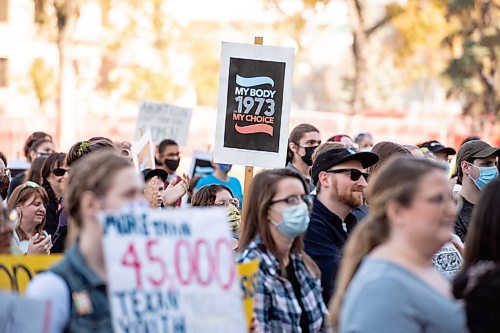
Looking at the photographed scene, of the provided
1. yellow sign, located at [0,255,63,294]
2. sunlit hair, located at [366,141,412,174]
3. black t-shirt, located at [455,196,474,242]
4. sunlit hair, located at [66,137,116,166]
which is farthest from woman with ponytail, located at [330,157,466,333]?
sunlit hair, located at [366,141,412,174]

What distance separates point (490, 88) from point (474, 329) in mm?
34715

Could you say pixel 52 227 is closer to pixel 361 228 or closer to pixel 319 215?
pixel 319 215

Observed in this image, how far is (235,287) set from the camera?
4648 millimetres

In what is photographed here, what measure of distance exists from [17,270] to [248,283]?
1134 mm

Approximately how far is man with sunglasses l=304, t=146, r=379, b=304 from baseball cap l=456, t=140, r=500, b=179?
2316 millimetres

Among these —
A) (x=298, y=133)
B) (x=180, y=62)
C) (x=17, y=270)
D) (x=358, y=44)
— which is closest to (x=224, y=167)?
(x=298, y=133)

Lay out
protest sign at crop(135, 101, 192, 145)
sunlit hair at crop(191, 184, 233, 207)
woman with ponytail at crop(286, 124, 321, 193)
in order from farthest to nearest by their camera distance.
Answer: protest sign at crop(135, 101, 192, 145), woman with ponytail at crop(286, 124, 321, 193), sunlit hair at crop(191, 184, 233, 207)

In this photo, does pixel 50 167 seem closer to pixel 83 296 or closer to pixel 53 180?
pixel 53 180

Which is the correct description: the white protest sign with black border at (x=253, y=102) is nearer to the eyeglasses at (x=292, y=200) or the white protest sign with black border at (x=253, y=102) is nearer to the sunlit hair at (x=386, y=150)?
the sunlit hair at (x=386, y=150)

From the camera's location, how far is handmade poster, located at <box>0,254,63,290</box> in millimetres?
5305

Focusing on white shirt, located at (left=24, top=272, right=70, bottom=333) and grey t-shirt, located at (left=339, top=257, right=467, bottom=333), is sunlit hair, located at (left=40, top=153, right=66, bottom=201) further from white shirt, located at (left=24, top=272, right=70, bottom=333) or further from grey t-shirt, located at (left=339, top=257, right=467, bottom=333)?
grey t-shirt, located at (left=339, top=257, right=467, bottom=333)

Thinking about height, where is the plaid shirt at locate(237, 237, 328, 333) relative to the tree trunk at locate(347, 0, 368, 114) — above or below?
below

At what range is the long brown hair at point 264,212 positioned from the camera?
19.8 feet

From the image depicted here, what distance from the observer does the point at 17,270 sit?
5.32 metres
